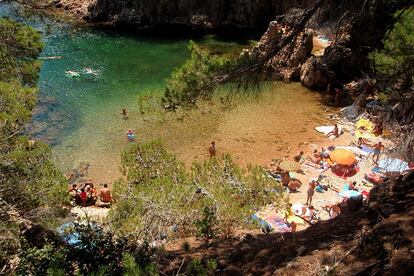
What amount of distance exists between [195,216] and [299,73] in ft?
61.7

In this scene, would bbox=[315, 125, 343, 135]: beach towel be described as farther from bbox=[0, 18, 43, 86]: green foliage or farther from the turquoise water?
bbox=[0, 18, 43, 86]: green foliage

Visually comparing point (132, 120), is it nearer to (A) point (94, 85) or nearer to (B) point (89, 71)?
(A) point (94, 85)

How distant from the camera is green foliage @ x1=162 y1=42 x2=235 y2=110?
9.83m

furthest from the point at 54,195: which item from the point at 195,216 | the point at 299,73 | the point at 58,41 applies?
the point at 58,41

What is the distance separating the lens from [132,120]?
829 inches

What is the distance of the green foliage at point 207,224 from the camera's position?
26.5 feet

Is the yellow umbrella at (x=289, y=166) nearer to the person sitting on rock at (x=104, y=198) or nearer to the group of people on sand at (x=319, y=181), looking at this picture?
the group of people on sand at (x=319, y=181)

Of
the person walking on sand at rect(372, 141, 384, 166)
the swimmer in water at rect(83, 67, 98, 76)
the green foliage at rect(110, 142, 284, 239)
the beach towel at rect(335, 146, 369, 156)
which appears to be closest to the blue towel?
the beach towel at rect(335, 146, 369, 156)

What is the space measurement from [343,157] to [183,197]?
10006 mm

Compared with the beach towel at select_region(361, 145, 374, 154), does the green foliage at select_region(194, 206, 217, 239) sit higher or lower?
higher

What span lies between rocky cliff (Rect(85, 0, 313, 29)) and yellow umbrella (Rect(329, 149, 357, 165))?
21826 millimetres

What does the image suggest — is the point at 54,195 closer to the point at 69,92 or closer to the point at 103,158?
the point at 103,158

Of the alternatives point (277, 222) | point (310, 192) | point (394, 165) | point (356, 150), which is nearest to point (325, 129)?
point (356, 150)

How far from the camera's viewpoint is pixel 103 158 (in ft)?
58.6
